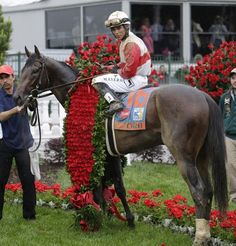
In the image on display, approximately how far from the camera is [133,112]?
269 inches

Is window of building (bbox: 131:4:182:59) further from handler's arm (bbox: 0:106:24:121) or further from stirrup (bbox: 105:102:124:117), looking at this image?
stirrup (bbox: 105:102:124:117)

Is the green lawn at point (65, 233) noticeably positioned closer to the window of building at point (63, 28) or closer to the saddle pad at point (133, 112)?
the saddle pad at point (133, 112)

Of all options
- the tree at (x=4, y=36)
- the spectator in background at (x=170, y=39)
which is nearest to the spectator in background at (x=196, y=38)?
the spectator in background at (x=170, y=39)

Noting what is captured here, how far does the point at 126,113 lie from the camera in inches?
272

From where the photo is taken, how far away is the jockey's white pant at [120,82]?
7.05 meters

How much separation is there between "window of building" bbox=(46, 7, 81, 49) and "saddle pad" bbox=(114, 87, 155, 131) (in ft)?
47.0

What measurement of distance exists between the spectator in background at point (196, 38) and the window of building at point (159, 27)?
52 cm

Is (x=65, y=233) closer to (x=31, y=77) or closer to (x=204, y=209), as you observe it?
(x=204, y=209)

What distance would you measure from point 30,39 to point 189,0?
5.93m

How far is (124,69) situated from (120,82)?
7.4 inches

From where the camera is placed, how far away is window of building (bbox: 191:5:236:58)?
2081 centimetres

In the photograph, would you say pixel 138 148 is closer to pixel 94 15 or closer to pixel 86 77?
pixel 86 77

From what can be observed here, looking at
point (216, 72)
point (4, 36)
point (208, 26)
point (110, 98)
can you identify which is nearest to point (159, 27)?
point (208, 26)

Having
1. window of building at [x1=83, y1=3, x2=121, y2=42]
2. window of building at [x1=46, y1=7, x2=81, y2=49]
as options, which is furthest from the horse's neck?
window of building at [x1=46, y1=7, x2=81, y2=49]
